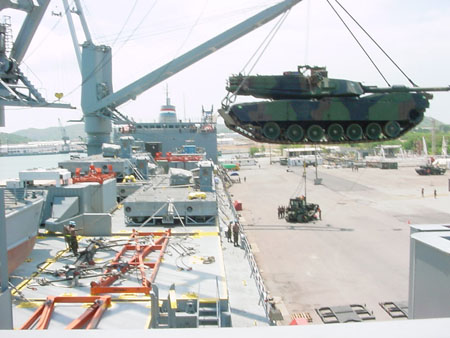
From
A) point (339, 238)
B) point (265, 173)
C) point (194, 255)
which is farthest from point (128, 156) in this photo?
point (265, 173)

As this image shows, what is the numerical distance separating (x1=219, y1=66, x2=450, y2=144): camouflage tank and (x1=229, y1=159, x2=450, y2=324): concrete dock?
729 centimetres

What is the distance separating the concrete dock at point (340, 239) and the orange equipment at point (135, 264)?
583cm

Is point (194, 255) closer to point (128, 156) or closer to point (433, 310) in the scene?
point (433, 310)

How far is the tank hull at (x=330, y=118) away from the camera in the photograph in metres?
10.8

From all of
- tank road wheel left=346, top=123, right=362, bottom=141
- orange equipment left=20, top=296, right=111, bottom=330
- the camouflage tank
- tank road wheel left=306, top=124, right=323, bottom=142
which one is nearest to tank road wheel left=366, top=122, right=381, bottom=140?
the camouflage tank

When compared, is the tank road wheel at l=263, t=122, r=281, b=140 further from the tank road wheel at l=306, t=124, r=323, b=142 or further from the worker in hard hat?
the worker in hard hat

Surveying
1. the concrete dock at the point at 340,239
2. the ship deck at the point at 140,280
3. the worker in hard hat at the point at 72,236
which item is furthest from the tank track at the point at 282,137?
the concrete dock at the point at 340,239

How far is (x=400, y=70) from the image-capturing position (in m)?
10.8

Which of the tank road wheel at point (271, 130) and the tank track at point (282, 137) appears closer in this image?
the tank road wheel at point (271, 130)

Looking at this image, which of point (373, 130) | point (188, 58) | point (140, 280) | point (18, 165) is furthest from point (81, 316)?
point (18, 165)

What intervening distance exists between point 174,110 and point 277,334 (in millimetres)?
54496

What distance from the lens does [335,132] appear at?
36.6 feet

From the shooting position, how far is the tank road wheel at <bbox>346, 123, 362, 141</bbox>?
1121 cm

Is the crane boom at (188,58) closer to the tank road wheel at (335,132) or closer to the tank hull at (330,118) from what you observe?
the tank hull at (330,118)
